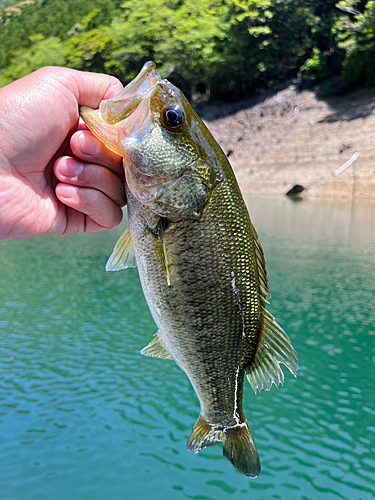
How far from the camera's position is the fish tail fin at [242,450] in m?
2.51

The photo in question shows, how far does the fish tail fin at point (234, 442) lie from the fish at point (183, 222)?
0.09ft

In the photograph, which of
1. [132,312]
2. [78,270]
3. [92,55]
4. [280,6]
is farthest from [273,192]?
[92,55]

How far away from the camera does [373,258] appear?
1700 centimetres

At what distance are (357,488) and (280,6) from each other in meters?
44.0

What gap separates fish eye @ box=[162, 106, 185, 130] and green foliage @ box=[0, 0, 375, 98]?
123 ft

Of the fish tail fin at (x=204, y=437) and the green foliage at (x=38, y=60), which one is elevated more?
the fish tail fin at (x=204, y=437)

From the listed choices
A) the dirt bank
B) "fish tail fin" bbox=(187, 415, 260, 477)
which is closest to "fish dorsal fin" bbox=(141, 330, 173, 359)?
"fish tail fin" bbox=(187, 415, 260, 477)

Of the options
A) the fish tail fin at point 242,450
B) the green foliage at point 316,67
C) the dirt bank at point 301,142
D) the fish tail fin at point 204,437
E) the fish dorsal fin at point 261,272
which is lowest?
the dirt bank at point 301,142

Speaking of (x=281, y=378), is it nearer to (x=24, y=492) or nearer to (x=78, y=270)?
(x=24, y=492)

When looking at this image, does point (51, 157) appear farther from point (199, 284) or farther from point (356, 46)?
point (356, 46)

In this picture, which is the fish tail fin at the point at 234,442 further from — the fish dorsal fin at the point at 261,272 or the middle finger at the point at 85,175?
the middle finger at the point at 85,175

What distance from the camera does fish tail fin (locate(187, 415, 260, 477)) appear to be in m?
2.52

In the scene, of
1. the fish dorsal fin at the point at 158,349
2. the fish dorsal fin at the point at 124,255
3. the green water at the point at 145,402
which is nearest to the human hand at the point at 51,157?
the fish dorsal fin at the point at 124,255

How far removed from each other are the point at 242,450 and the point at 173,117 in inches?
78.3
